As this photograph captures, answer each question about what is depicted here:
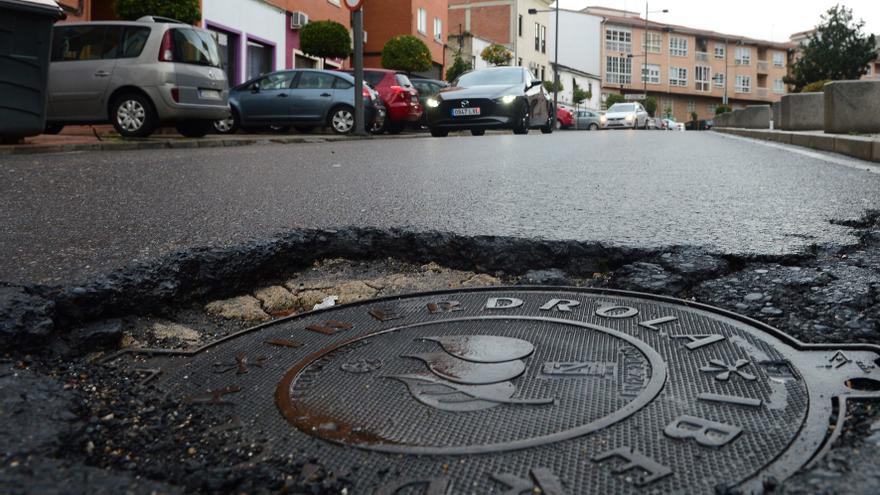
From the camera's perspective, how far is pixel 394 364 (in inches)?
73.3

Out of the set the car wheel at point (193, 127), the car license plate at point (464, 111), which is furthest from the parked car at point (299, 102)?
the car wheel at point (193, 127)

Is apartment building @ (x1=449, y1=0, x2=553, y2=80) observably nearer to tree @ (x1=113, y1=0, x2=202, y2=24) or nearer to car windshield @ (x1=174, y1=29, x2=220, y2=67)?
tree @ (x1=113, y1=0, x2=202, y2=24)

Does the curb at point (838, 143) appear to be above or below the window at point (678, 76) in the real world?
below

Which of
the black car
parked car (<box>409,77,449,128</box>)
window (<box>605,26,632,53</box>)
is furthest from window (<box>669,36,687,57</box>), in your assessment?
the black car

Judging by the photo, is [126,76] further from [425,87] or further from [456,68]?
[456,68]

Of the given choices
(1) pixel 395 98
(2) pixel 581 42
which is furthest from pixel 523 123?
(2) pixel 581 42

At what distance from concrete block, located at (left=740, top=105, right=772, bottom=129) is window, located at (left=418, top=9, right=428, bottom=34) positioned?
54.4 ft

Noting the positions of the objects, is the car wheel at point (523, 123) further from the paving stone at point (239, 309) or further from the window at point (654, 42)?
the window at point (654, 42)

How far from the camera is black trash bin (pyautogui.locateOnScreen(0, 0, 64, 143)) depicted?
859 cm

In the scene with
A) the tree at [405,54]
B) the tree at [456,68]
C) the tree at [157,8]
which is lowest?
the tree at [157,8]

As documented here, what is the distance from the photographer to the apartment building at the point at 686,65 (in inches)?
3012

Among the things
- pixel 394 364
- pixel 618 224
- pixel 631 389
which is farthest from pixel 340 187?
pixel 631 389

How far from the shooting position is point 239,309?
2553mm

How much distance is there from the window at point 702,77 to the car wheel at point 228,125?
7396cm
